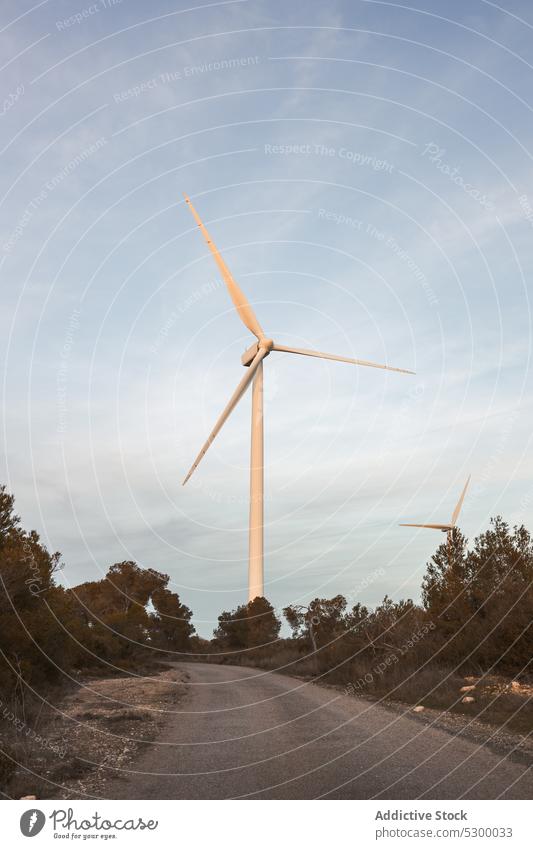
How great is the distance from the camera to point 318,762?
12.7m

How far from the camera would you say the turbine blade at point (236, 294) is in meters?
56.2

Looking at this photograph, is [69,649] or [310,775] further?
[69,649]

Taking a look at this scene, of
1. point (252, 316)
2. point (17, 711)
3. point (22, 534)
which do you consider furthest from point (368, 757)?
point (252, 316)

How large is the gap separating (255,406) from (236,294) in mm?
10338

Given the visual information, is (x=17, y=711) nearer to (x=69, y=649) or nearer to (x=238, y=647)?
(x=69, y=649)

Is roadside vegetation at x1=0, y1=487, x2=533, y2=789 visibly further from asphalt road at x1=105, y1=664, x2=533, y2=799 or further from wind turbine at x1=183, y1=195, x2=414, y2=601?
wind turbine at x1=183, y1=195, x2=414, y2=601

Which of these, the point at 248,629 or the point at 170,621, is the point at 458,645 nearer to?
the point at 248,629

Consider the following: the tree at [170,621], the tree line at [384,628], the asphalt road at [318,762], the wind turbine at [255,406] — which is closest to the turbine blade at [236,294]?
the wind turbine at [255,406]

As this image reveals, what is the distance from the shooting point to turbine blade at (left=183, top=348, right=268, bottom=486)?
56.4 m

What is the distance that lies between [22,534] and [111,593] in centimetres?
7588

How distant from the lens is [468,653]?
28.8 m

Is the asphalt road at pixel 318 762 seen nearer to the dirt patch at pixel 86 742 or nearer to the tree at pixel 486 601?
the dirt patch at pixel 86 742

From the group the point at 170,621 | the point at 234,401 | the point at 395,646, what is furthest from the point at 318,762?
the point at 170,621
